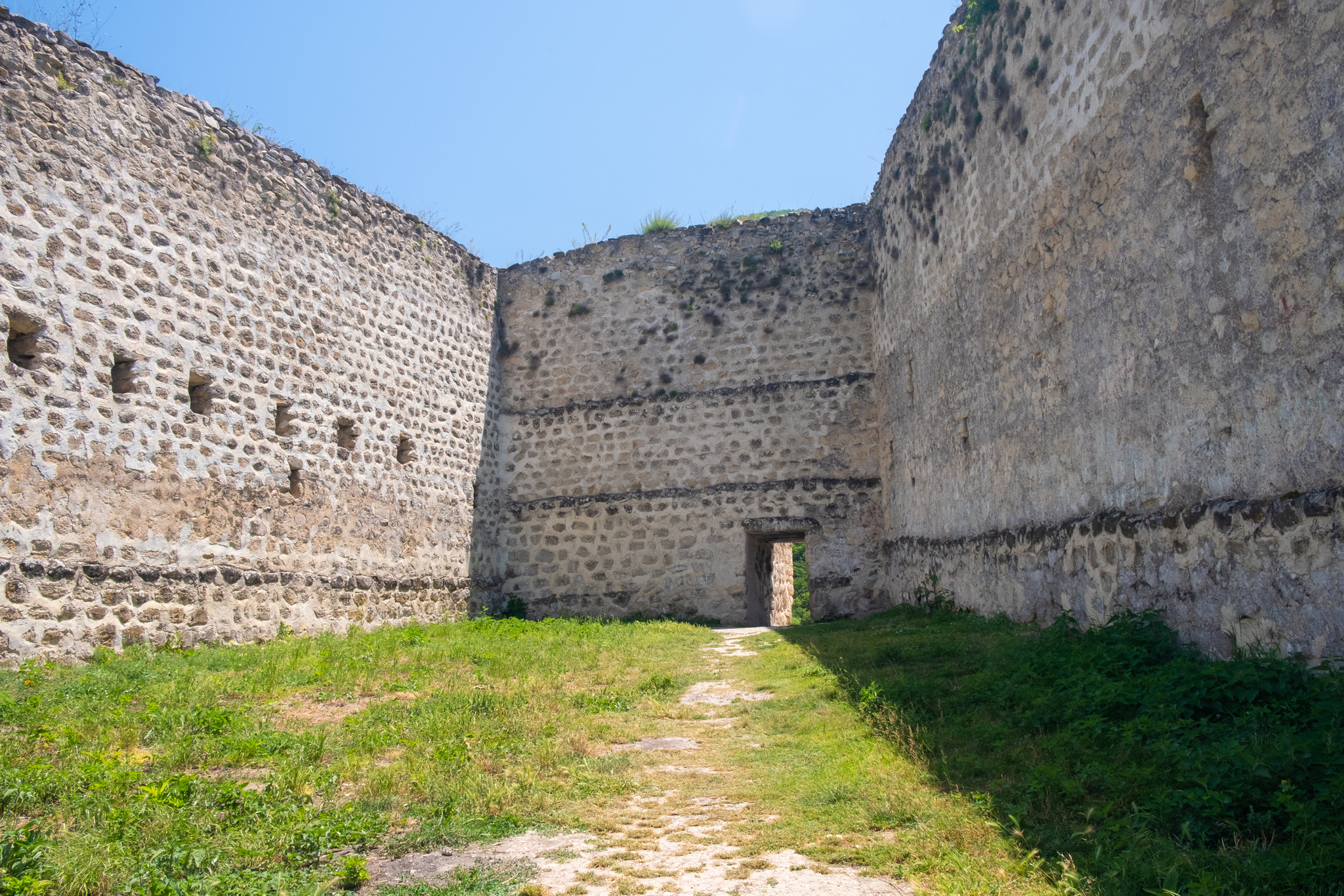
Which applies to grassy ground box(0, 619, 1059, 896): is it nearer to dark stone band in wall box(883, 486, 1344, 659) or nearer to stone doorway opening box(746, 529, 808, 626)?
dark stone band in wall box(883, 486, 1344, 659)

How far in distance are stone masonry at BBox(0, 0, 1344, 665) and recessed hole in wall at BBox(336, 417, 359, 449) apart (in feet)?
0.45

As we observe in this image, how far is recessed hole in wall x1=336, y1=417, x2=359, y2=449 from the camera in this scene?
36.5ft

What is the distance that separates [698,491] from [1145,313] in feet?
28.6

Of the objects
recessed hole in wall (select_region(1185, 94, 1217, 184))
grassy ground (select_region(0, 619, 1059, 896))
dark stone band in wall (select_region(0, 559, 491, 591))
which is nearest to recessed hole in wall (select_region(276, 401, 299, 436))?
dark stone band in wall (select_region(0, 559, 491, 591))

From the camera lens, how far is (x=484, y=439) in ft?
47.0

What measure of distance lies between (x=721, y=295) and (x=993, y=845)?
11869 millimetres

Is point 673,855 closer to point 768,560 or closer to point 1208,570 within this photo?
point 1208,570

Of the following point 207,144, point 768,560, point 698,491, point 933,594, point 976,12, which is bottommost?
point 933,594

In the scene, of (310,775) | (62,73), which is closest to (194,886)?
(310,775)

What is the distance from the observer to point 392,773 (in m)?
4.38

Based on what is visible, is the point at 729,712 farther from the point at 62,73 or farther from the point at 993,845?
the point at 62,73

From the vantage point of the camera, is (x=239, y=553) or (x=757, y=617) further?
(x=757, y=617)

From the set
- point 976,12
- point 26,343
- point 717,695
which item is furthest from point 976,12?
point 26,343

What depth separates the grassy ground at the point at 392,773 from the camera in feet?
10.3
